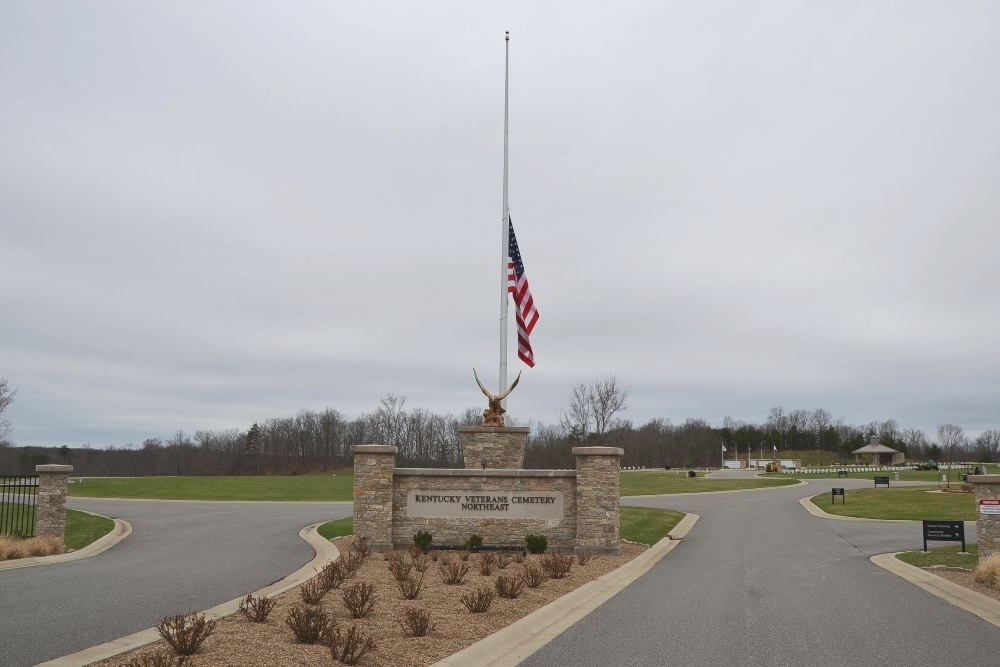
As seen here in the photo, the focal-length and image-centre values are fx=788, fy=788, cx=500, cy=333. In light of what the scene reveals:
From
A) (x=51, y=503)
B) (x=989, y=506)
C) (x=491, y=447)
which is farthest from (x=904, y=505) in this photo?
(x=51, y=503)

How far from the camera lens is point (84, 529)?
21250mm

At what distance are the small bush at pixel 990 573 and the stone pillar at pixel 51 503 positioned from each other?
1817cm

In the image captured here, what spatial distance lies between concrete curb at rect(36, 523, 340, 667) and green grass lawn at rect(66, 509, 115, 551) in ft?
19.2

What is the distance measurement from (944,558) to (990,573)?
12.3 ft

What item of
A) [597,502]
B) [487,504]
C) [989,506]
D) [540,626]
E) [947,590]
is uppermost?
[989,506]

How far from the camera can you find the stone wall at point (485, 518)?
17875 millimetres

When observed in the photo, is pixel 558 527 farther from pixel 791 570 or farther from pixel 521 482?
pixel 791 570

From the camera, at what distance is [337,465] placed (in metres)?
97.1

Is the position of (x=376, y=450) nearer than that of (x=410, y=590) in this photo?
No

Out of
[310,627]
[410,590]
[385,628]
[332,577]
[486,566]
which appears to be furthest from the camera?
[486,566]

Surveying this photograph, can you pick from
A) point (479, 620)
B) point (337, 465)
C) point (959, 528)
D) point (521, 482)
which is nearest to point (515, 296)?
point (521, 482)

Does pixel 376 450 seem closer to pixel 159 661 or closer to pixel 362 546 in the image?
pixel 362 546

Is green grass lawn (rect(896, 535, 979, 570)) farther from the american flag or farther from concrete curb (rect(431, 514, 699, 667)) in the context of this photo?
the american flag

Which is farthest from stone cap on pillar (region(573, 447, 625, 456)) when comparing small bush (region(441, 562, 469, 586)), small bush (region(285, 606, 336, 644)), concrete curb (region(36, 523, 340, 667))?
small bush (region(285, 606, 336, 644))
